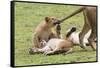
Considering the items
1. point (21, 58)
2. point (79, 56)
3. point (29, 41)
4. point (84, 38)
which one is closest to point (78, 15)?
point (84, 38)

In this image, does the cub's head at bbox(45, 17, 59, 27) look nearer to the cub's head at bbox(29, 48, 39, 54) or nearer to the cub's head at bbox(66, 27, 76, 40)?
the cub's head at bbox(66, 27, 76, 40)

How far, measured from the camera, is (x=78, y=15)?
7.54ft

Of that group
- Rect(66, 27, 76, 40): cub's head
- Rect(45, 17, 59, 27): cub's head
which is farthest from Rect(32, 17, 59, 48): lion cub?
Rect(66, 27, 76, 40): cub's head

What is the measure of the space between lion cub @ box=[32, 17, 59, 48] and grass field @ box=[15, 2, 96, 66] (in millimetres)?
39

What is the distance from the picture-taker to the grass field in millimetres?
2053

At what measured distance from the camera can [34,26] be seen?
2.12 m

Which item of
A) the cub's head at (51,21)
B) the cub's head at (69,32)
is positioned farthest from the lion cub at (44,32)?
the cub's head at (69,32)

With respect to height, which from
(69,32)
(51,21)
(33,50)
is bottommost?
(33,50)

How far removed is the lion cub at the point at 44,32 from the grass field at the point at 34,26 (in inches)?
1.6

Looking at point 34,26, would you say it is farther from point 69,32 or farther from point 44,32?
point 69,32

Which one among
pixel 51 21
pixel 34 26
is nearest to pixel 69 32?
pixel 51 21

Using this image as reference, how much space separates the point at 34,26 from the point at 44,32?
117 millimetres

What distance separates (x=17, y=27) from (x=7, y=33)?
0.34ft

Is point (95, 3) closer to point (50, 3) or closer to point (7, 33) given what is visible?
point (50, 3)
